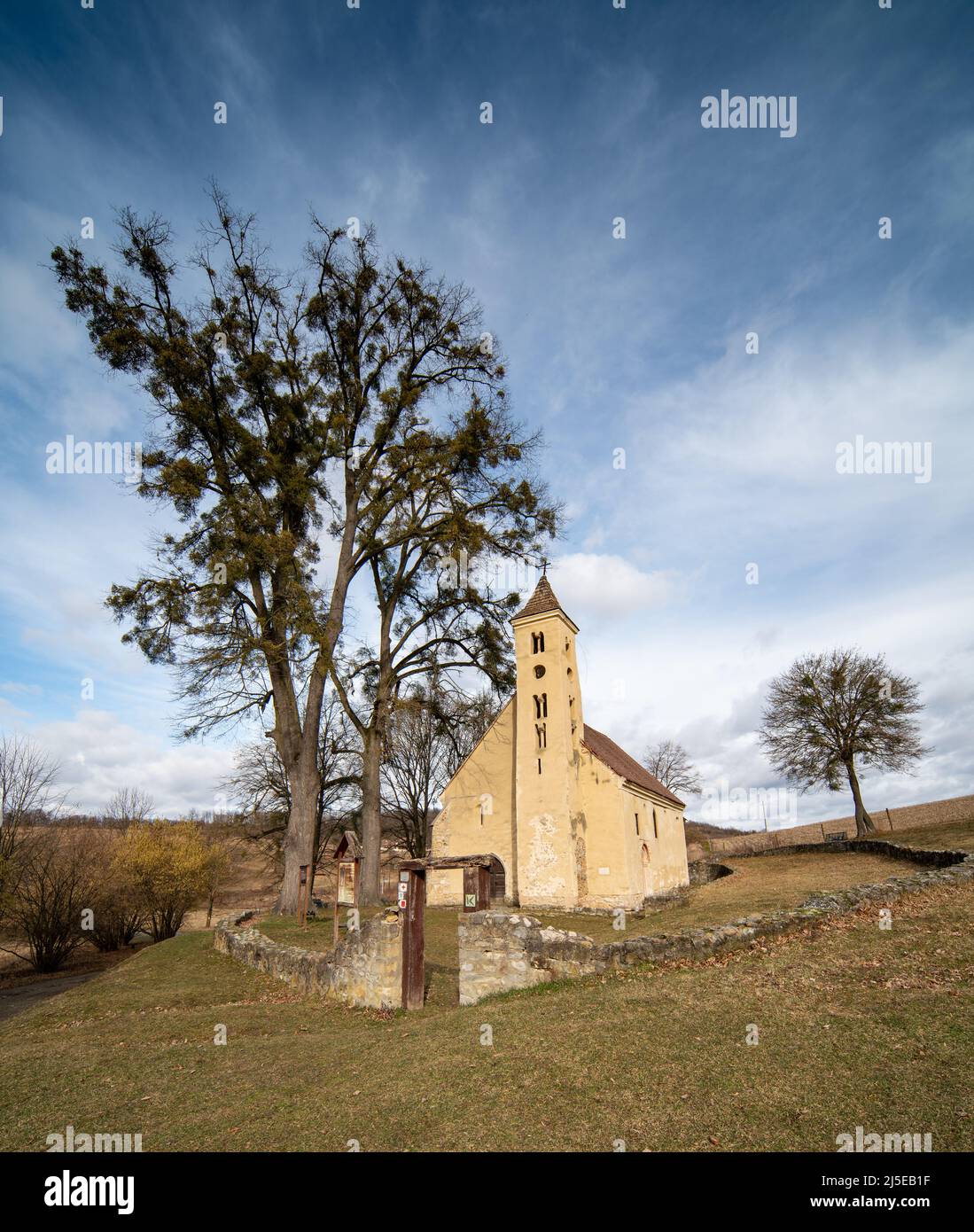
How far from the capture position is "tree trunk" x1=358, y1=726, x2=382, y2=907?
2045 centimetres

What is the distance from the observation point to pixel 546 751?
24.4 meters

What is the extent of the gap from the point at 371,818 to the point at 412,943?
11073 millimetres

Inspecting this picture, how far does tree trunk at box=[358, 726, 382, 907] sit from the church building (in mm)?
3792

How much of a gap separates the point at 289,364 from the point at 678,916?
21.3 metres

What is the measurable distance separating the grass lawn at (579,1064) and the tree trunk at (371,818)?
33.7 ft

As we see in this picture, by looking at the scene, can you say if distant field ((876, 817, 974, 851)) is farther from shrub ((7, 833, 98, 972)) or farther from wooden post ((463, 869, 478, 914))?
shrub ((7, 833, 98, 972))

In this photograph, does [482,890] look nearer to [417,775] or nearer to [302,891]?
[302,891]

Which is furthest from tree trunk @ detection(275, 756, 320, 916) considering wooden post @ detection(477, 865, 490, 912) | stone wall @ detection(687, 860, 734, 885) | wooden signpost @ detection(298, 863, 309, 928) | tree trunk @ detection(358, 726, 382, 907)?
stone wall @ detection(687, 860, 734, 885)

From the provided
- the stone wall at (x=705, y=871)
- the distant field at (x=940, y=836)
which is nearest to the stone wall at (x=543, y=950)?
the distant field at (x=940, y=836)

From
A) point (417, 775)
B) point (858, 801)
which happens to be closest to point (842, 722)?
point (858, 801)

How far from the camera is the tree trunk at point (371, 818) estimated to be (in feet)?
67.1

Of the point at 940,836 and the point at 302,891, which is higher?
the point at 302,891
